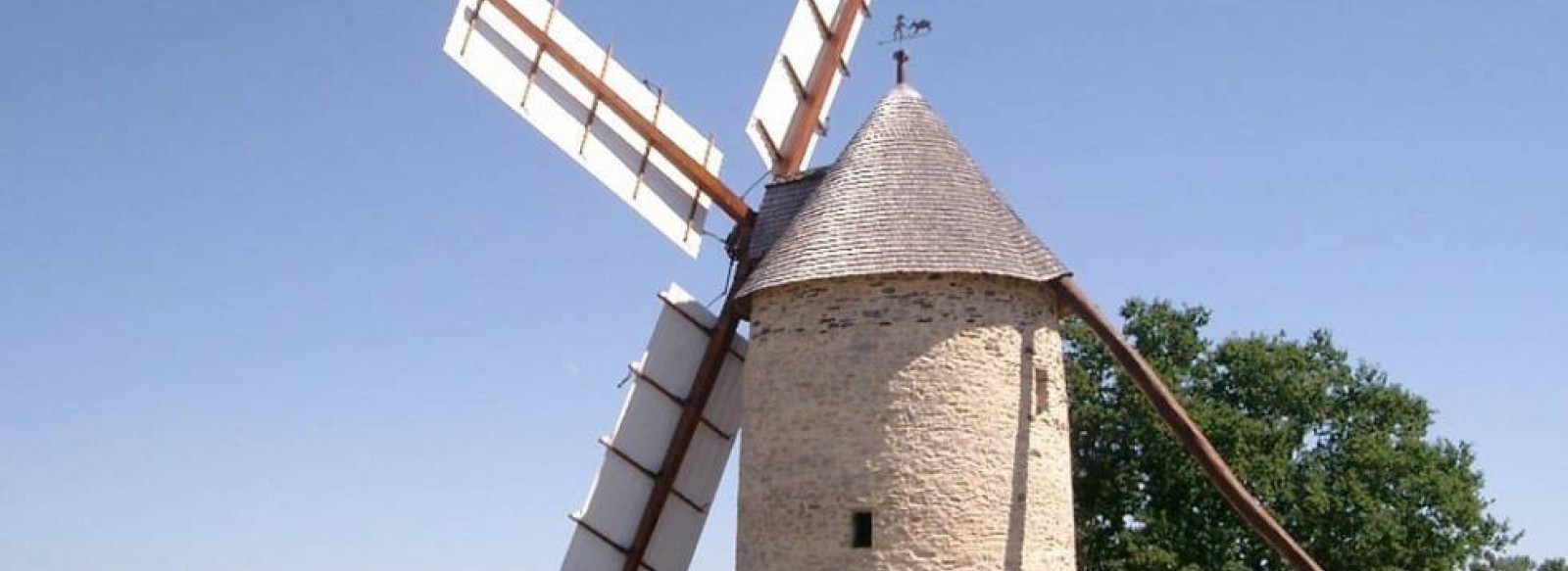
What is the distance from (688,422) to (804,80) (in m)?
3.68

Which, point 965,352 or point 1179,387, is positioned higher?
point 1179,387

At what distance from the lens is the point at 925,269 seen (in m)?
12.8

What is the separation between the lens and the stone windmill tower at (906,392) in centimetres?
1251

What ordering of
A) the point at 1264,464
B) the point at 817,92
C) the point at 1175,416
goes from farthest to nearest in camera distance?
the point at 1264,464 → the point at 817,92 → the point at 1175,416

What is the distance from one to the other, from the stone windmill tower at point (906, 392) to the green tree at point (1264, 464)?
26.2 ft

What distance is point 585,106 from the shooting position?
15203mm

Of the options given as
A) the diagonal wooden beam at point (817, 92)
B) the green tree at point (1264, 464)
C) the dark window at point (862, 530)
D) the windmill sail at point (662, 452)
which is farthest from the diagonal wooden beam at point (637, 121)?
the green tree at point (1264, 464)

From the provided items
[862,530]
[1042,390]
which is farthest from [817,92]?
[862,530]

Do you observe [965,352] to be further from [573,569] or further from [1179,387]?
[1179,387]

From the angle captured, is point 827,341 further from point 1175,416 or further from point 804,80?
point 804,80

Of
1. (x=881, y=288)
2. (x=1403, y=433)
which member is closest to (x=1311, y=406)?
(x=1403, y=433)

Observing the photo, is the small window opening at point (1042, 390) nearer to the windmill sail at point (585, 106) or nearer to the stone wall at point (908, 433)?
the stone wall at point (908, 433)

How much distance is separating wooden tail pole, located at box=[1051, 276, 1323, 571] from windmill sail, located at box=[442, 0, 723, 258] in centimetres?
409

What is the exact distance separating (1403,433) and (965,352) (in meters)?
11.5
